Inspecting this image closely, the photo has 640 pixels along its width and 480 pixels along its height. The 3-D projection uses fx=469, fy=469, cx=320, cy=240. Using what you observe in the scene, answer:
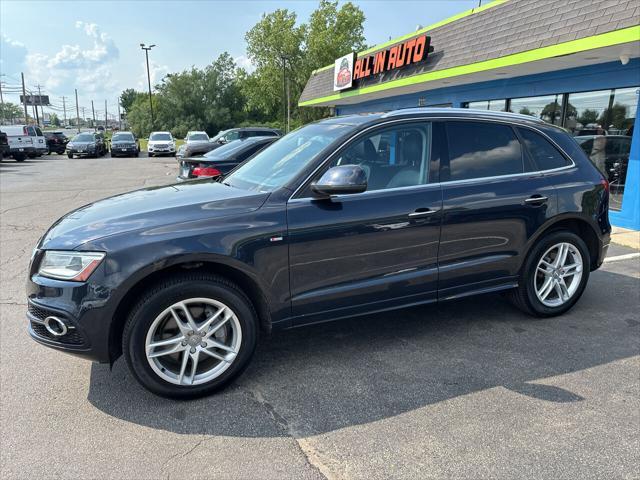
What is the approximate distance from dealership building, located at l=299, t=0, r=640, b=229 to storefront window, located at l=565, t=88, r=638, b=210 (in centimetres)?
2

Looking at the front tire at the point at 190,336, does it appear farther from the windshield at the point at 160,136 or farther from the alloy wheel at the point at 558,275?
the windshield at the point at 160,136

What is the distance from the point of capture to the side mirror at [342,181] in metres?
3.02

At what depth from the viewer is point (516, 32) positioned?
9.43m

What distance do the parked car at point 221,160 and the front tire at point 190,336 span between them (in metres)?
4.87

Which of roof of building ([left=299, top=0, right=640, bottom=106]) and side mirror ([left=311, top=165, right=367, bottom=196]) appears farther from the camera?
roof of building ([left=299, top=0, right=640, bottom=106])

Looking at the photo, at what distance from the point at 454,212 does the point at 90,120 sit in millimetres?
176930

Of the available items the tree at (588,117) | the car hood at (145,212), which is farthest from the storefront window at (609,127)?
the car hood at (145,212)

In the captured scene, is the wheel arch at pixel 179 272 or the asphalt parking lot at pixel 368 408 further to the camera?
the wheel arch at pixel 179 272

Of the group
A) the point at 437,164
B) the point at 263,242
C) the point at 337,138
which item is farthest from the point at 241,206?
the point at 437,164

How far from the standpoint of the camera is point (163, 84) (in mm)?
68812

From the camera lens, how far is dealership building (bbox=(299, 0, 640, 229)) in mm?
7625

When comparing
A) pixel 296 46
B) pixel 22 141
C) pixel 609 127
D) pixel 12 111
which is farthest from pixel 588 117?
pixel 12 111

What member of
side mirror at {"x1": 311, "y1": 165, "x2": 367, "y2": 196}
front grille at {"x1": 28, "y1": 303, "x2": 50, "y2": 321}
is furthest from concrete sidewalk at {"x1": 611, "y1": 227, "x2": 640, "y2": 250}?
front grille at {"x1": 28, "y1": 303, "x2": 50, "y2": 321}

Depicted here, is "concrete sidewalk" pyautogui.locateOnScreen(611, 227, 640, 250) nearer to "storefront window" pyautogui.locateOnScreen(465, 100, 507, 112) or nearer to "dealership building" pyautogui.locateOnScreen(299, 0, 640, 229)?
"dealership building" pyautogui.locateOnScreen(299, 0, 640, 229)
